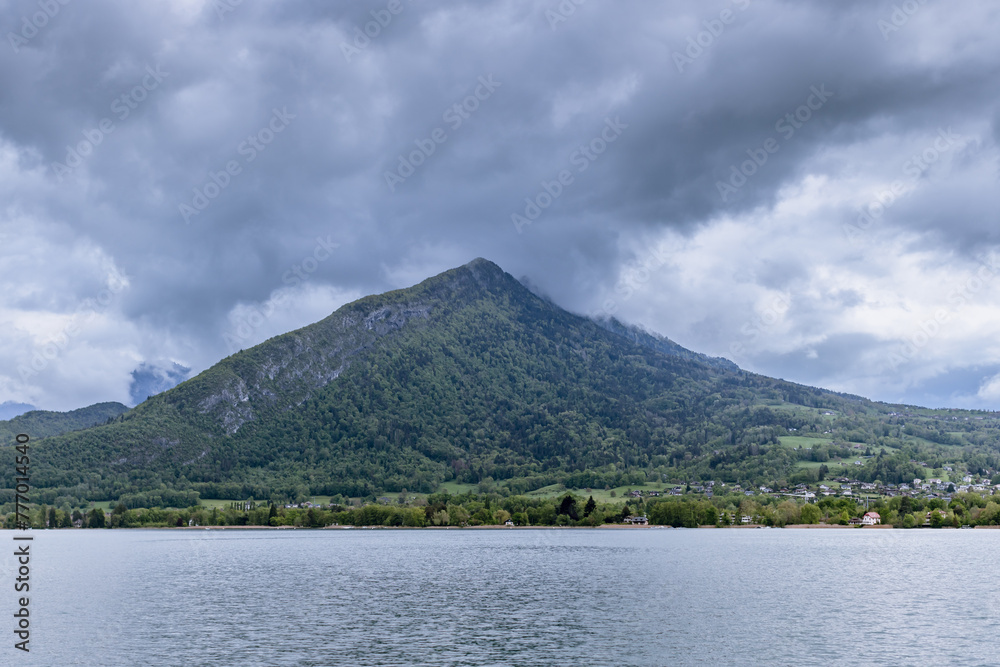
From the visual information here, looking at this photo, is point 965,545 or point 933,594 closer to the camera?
point 933,594

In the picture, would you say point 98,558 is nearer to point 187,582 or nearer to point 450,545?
point 187,582

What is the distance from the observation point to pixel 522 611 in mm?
69875

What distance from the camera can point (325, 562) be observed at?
127375mm

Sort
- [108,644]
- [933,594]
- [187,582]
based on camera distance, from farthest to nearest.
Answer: [187,582] → [933,594] → [108,644]

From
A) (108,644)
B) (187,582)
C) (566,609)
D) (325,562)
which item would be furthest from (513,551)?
(108,644)

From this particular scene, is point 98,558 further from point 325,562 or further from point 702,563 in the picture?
point 702,563

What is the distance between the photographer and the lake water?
51781 millimetres

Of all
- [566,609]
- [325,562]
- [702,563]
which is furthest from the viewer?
[325,562]

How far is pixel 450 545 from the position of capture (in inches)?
6885

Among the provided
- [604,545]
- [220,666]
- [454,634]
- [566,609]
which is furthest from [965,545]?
[220,666]

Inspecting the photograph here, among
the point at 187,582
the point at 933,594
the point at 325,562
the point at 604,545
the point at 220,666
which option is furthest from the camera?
the point at 604,545

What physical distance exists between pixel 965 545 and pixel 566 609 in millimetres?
112622

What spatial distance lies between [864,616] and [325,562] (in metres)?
84.8

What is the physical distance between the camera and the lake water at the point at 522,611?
5178 centimetres
